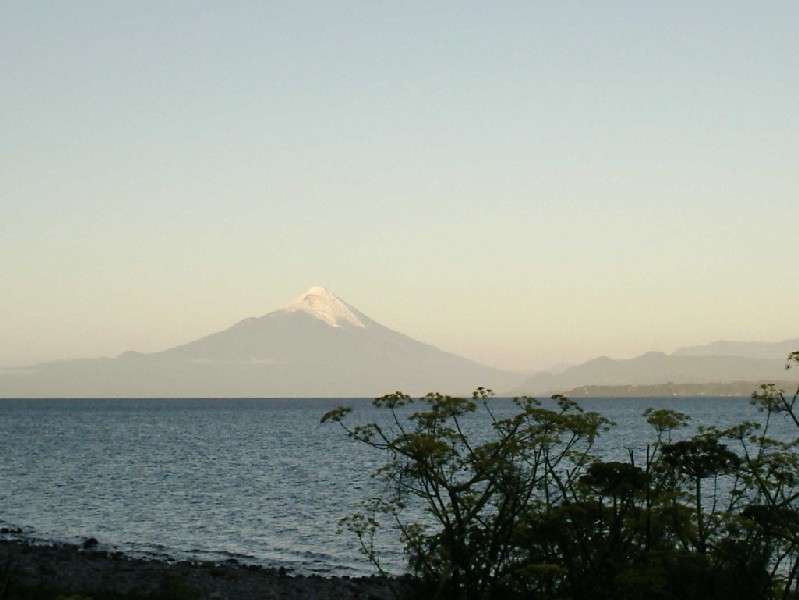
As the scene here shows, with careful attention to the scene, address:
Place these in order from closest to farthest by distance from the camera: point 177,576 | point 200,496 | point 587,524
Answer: point 587,524
point 177,576
point 200,496

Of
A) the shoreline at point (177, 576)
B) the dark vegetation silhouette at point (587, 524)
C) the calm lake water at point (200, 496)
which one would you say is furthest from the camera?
the calm lake water at point (200, 496)

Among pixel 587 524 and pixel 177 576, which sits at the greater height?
pixel 587 524

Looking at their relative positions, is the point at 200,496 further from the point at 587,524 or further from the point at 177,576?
the point at 587,524

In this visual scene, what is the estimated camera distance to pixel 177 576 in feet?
106

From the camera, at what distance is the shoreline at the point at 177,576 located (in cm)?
3373

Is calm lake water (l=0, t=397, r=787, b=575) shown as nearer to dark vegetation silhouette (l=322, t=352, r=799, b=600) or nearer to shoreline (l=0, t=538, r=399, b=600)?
shoreline (l=0, t=538, r=399, b=600)

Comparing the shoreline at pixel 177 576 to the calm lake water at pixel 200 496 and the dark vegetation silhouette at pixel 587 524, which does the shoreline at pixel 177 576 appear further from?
the dark vegetation silhouette at pixel 587 524

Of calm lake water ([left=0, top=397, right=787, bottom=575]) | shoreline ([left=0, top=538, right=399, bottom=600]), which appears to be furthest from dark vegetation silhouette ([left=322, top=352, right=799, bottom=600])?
calm lake water ([left=0, top=397, right=787, bottom=575])

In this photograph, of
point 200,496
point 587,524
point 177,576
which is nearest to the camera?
point 587,524

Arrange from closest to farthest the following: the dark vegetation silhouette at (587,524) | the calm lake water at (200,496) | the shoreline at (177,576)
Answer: the dark vegetation silhouette at (587,524) < the shoreline at (177,576) < the calm lake water at (200,496)

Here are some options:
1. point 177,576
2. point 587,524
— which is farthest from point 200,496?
point 587,524

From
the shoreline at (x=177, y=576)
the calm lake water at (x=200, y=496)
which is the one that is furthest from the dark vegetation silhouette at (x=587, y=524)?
the calm lake water at (x=200, y=496)

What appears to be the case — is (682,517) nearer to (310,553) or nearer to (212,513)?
(310,553)

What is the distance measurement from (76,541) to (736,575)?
38372 mm
